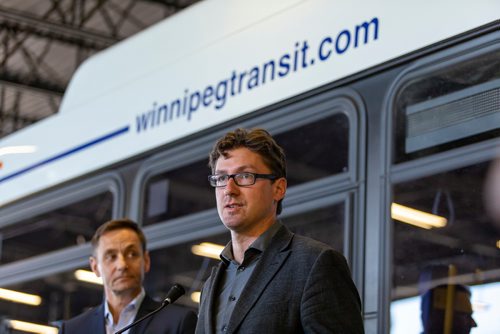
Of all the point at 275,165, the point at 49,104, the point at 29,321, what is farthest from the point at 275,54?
the point at 49,104

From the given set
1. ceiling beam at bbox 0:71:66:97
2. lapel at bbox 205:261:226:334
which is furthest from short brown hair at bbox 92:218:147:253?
ceiling beam at bbox 0:71:66:97

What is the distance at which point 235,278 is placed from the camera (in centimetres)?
307

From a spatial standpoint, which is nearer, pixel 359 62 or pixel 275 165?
pixel 275 165

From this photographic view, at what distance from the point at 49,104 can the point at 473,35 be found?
21593 mm

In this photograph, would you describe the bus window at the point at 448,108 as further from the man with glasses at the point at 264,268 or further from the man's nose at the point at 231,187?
the man's nose at the point at 231,187

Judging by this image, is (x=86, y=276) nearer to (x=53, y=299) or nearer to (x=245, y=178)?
(x=53, y=299)

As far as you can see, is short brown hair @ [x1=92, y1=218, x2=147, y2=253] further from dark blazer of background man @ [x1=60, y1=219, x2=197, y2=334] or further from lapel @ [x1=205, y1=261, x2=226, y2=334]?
lapel @ [x1=205, y1=261, x2=226, y2=334]

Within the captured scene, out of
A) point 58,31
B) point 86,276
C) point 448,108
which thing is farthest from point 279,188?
point 58,31

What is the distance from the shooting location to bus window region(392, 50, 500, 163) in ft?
12.2

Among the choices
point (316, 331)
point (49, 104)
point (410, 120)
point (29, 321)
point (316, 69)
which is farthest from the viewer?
point (49, 104)

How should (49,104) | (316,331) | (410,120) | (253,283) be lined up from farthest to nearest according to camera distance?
1. (49,104)
2. (410,120)
3. (253,283)
4. (316,331)

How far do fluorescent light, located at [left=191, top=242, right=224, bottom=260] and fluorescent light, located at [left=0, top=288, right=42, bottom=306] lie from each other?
1.65m

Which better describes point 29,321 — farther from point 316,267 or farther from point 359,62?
point 316,267

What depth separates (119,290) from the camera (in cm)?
424
